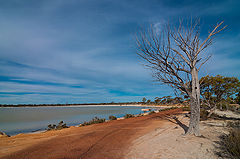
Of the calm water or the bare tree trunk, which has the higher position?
the bare tree trunk

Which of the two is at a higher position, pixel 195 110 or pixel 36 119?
pixel 195 110

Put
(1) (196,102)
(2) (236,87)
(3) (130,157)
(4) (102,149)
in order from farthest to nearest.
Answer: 1. (2) (236,87)
2. (1) (196,102)
3. (4) (102,149)
4. (3) (130,157)

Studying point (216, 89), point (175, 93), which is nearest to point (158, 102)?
point (216, 89)

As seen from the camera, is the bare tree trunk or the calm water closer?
the bare tree trunk

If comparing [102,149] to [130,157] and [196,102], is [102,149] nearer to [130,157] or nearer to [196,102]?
[130,157]

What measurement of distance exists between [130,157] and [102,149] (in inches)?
53.7

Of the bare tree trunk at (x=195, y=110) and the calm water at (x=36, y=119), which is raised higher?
the bare tree trunk at (x=195, y=110)

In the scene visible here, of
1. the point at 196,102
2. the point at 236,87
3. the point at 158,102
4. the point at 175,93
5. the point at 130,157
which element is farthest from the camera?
the point at 158,102

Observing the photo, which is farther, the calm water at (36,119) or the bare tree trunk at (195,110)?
the calm water at (36,119)

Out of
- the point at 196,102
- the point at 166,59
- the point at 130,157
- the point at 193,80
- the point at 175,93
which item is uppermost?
the point at 166,59

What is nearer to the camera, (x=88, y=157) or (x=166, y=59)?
(x=88, y=157)

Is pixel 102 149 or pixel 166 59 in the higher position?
pixel 166 59

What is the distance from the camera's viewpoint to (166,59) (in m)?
6.98

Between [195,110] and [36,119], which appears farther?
[36,119]
